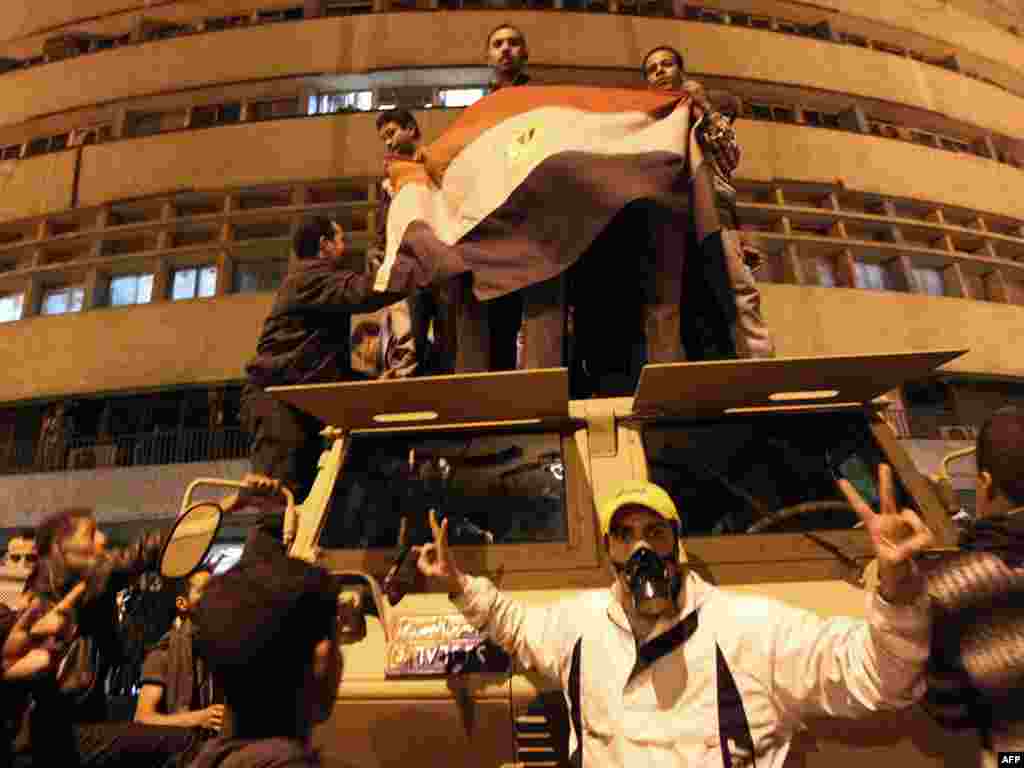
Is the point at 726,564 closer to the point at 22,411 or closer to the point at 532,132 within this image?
the point at 532,132

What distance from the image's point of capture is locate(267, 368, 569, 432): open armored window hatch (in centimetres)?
254

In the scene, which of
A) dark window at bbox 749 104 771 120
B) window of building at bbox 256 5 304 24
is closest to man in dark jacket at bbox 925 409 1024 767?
dark window at bbox 749 104 771 120

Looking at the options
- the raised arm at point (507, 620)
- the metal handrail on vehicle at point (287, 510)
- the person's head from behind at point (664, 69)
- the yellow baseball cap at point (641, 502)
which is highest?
the person's head from behind at point (664, 69)

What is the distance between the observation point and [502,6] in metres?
18.7

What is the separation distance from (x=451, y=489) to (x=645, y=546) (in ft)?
3.77

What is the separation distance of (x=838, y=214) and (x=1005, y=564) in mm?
19039

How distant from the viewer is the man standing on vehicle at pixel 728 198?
354 cm

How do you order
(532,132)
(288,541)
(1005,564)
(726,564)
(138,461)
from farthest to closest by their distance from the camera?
(138,461) → (532,132) → (288,541) → (726,564) → (1005,564)

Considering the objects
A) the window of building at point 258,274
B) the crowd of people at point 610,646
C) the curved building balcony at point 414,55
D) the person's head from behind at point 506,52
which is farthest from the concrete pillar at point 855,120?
the crowd of people at point 610,646

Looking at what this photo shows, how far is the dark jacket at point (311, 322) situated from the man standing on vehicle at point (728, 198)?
1833mm

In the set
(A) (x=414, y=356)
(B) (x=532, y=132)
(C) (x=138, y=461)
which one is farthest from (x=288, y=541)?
(C) (x=138, y=461)

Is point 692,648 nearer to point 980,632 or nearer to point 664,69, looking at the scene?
point 980,632

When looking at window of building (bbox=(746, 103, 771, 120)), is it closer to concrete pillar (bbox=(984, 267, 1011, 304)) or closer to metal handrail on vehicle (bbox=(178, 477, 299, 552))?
concrete pillar (bbox=(984, 267, 1011, 304))

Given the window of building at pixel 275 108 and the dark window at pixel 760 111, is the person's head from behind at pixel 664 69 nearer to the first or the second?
the window of building at pixel 275 108
